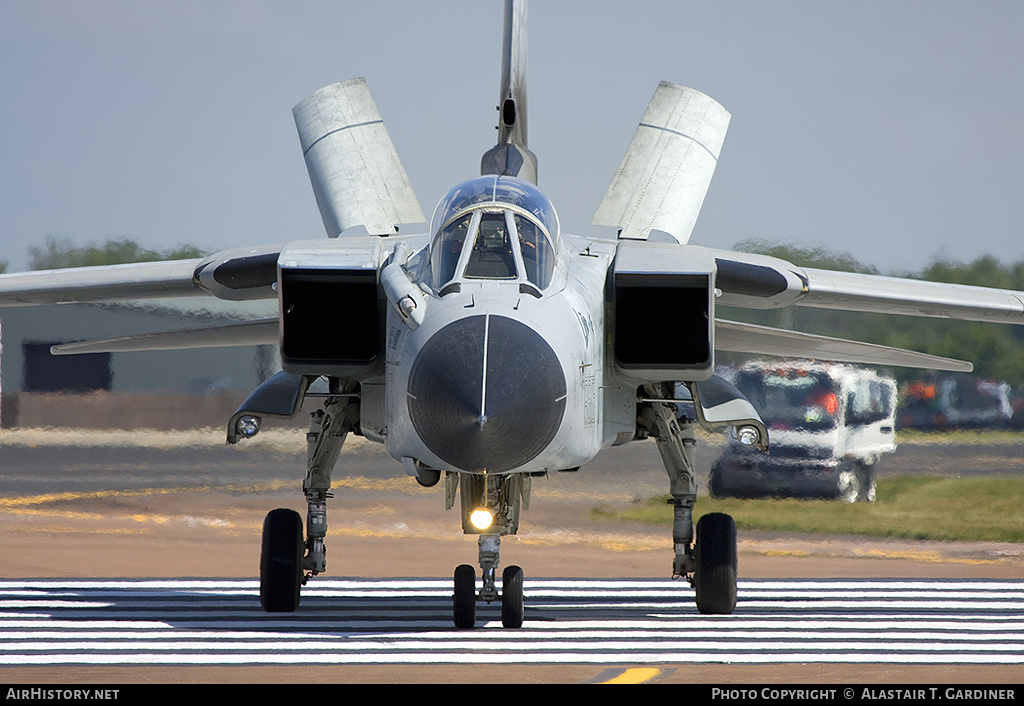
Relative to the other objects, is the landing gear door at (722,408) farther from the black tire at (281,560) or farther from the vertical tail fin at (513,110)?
the black tire at (281,560)

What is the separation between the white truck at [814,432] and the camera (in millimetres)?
16000

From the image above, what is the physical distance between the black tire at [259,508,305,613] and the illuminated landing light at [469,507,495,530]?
5.95ft

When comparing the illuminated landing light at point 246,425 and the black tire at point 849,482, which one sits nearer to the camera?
the illuminated landing light at point 246,425

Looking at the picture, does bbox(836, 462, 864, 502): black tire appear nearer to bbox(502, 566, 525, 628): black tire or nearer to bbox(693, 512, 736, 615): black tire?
bbox(693, 512, 736, 615): black tire

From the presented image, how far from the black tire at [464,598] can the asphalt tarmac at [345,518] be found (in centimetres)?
444

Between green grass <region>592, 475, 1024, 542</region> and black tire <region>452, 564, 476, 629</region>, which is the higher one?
green grass <region>592, 475, 1024, 542</region>

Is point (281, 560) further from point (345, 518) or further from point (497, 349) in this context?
point (345, 518)

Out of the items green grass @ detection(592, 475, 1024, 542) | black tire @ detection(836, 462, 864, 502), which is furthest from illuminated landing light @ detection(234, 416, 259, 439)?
black tire @ detection(836, 462, 864, 502)

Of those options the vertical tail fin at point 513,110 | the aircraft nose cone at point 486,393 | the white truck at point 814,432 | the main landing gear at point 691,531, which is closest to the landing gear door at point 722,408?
the main landing gear at point 691,531

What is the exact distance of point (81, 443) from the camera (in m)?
16.8

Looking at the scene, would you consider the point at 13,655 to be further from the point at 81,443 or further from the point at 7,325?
the point at 7,325

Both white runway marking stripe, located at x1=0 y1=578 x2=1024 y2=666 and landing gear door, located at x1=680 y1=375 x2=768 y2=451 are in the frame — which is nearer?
white runway marking stripe, located at x1=0 y1=578 x2=1024 y2=666

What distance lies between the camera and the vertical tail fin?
965 centimetres

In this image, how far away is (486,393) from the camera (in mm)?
6504
